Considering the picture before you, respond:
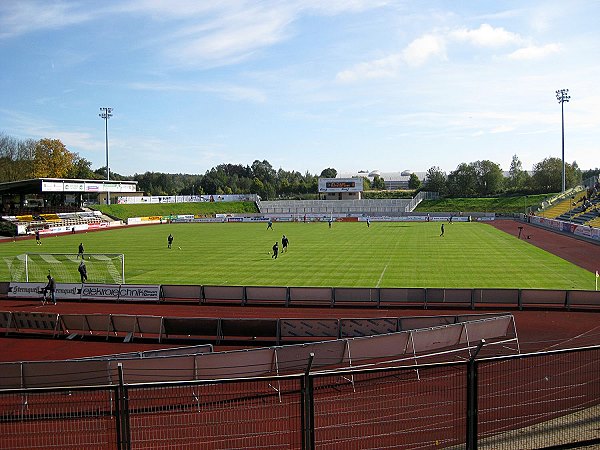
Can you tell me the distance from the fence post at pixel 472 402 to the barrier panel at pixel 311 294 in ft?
56.0

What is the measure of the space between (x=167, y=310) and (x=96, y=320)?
566cm

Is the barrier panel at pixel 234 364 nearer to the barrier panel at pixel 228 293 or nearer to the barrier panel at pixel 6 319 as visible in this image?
the barrier panel at pixel 6 319

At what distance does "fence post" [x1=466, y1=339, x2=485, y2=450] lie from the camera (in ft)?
23.6

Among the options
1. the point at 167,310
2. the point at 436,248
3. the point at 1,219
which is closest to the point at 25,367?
the point at 167,310

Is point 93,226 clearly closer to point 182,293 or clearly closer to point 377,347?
point 182,293

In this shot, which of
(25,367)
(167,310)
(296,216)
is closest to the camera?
(25,367)

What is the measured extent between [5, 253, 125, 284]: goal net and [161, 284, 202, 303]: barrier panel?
5.08 m

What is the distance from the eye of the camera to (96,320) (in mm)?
19344

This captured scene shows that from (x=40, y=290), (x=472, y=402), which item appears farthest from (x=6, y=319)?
(x=472, y=402)

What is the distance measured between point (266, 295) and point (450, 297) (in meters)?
8.14

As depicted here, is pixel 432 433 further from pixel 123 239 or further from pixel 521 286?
pixel 123 239

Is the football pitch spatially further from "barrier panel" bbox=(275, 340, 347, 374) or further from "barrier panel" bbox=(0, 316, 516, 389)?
"barrier panel" bbox=(275, 340, 347, 374)

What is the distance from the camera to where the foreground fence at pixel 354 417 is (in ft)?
29.5

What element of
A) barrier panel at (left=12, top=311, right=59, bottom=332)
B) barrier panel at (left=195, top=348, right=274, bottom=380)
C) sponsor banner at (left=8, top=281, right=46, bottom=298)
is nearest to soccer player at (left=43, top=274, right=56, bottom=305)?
sponsor banner at (left=8, top=281, right=46, bottom=298)
